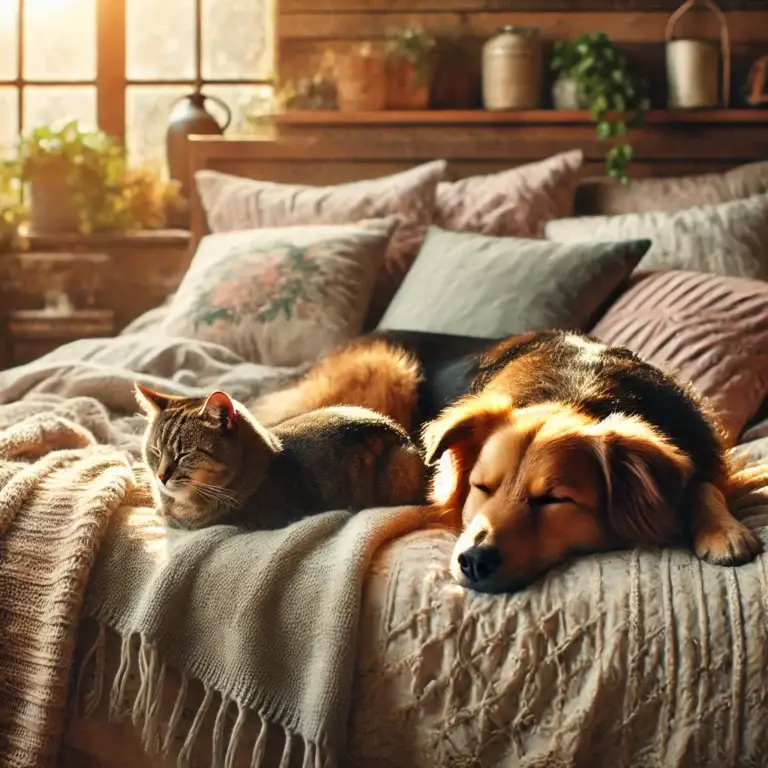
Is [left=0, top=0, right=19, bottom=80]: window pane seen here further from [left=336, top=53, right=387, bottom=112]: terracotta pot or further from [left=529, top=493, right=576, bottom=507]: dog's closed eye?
[left=529, top=493, right=576, bottom=507]: dog's closed eye

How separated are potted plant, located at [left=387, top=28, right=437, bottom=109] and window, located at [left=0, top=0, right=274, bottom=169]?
67cm

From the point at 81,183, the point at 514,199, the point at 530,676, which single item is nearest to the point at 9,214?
the point at 81,183

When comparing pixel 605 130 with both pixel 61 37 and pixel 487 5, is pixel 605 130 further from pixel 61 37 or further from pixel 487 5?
pixel 61 37

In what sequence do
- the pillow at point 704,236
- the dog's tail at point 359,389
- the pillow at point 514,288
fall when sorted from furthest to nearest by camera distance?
the pillow at point 704,236, the pillow at point 514,288, the dog's tail at point 359,389

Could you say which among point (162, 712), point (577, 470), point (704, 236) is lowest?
point (162, 712)

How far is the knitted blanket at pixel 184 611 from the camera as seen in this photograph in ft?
4.66

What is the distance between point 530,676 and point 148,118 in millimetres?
3382

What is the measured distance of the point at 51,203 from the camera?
388 centimetres

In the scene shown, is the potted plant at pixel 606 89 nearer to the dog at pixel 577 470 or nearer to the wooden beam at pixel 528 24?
the wooden beam at pixel 528 24

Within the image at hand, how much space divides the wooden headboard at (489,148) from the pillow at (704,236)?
0.75 m

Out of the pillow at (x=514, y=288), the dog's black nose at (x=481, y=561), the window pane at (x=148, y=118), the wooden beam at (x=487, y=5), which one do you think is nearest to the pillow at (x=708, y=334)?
the pillow at (x=514, y=288)

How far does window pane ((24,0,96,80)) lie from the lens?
13.8 ft

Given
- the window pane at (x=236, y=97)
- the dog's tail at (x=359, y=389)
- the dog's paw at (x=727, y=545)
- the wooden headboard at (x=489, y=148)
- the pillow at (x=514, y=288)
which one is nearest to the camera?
the dog's paw at (x=727, y=545)

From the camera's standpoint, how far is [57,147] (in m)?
3.79
